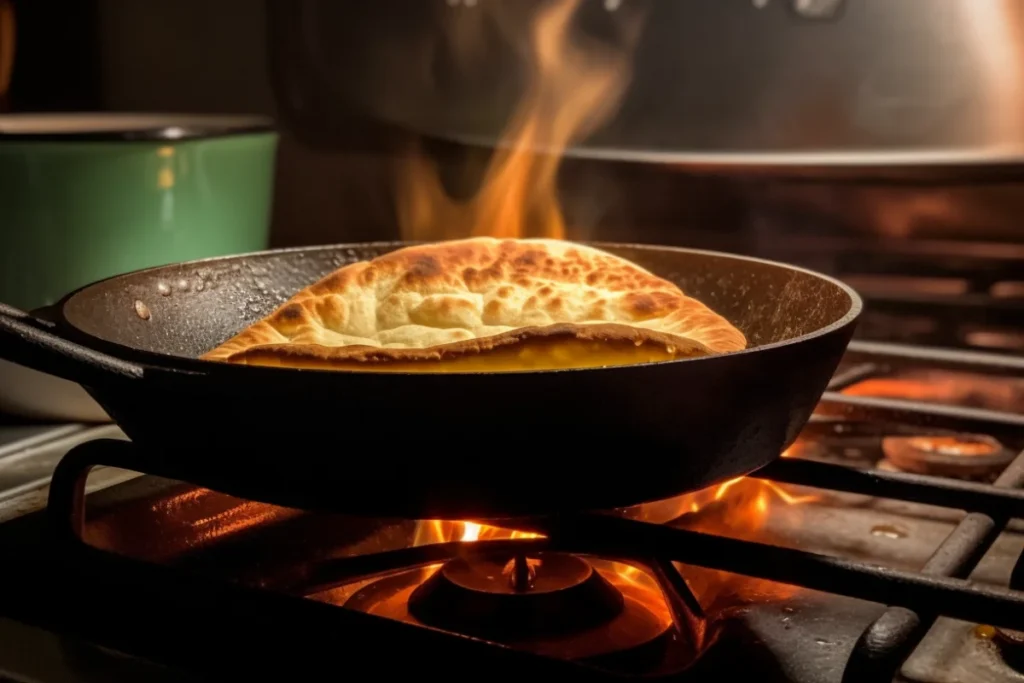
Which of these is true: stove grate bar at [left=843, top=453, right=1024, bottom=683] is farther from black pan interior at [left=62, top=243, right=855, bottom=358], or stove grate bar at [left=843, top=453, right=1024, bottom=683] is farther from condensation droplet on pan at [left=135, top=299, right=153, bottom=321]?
condensation droplet on pan at [left=135, top=299, right=153, bottom=321]

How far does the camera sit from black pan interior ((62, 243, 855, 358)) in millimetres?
714

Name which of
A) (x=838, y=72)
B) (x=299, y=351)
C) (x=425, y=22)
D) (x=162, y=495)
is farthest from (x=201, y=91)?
(x=299, y=351)

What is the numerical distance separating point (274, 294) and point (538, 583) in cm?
33

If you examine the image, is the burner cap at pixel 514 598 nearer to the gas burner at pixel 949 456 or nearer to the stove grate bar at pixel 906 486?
the stove grate bar at pixel 906 486

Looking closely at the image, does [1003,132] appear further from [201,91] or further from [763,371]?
[201,91]

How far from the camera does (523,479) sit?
51 cm

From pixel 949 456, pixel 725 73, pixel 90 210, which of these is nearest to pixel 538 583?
pixel 949 456

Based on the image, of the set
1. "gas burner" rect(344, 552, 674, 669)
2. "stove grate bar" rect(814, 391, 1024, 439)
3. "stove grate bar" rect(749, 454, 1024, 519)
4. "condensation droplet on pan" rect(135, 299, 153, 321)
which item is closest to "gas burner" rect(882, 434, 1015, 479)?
"stove grate bar" rect(814, 391, 1024, 439)

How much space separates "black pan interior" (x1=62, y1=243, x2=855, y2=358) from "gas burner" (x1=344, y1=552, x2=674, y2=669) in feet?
0.65

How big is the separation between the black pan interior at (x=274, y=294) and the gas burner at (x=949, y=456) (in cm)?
21

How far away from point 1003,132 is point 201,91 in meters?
1.03

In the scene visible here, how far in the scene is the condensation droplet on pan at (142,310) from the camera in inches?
29.3

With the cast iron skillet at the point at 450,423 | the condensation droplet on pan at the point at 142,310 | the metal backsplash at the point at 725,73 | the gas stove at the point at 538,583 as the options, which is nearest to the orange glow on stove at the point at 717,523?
the gas stove at the point at 538,583

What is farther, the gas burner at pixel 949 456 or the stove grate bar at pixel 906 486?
the gas burner at pixel 949 456
